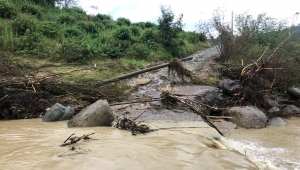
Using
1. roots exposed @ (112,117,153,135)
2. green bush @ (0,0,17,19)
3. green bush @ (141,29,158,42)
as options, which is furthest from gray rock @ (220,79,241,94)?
green bush @ (0,0,17,19)

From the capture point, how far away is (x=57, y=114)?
236 inches

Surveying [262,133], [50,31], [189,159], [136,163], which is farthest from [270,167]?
[50,31]

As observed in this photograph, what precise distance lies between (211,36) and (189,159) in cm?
1331

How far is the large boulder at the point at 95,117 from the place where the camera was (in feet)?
17.6

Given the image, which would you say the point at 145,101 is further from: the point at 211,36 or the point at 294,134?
the point at 211,36

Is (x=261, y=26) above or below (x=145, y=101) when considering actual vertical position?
above

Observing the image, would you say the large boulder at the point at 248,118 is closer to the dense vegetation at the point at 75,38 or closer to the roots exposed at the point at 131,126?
the roots exposed at the point at 131,126

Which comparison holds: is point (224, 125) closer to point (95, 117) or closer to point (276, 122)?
point (276, 122)

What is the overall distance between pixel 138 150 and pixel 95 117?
2.11 metres

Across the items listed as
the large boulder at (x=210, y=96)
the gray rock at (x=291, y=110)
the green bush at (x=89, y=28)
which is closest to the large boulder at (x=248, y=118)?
the large boulder at (x=210, y=96)

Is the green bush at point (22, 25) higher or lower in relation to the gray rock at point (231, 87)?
higher

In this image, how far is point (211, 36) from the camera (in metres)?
15.7

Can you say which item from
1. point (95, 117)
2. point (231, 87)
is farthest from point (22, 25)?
point (231, 87)

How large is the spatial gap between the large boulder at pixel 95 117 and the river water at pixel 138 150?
0.22 metres
